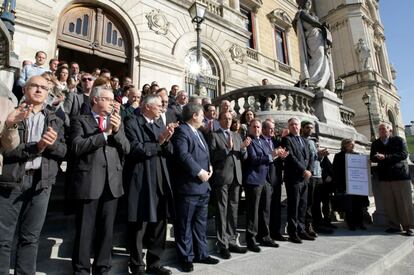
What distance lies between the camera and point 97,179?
2.48 m

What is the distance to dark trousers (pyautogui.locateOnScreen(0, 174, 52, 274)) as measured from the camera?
2.05 meters

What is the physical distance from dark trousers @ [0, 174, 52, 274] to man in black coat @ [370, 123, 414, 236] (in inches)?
211

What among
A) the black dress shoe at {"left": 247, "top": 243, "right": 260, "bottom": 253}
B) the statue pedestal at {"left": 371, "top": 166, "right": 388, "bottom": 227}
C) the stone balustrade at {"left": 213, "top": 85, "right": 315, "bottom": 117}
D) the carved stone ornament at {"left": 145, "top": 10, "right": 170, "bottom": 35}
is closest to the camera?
the black dress shoe at {"left": 247, "top": 243, "right": 260, "bottom": 253}

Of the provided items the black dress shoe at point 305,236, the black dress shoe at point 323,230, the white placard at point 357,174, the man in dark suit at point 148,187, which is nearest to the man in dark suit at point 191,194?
the man in dark suit at point 148,187

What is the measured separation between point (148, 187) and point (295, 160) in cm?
237

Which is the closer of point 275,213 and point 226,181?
point 226,181

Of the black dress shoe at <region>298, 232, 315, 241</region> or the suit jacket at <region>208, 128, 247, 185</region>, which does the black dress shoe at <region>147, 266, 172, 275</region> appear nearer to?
the suit jacket at <region>208, 128, 247, 185</region>

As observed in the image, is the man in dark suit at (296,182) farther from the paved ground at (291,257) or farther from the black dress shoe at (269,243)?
the black dress shoe at (269,243)

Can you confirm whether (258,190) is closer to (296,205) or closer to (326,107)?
(296,205)

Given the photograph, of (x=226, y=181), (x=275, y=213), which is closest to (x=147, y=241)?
(x=226, y=181)

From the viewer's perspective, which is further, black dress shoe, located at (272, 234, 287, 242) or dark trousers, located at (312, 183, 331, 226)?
dark trousers, located at (312, 183, 331, 226)

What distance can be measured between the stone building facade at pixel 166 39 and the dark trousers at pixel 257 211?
23.8 ft

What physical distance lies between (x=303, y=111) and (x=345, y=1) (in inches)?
1050

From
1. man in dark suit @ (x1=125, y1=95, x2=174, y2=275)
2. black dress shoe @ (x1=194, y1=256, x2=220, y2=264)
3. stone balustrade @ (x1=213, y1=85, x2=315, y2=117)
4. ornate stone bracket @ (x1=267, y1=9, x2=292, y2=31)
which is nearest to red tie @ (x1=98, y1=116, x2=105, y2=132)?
man in dark suit @ (x1=125, y1=95, x2=174, y2=275)
